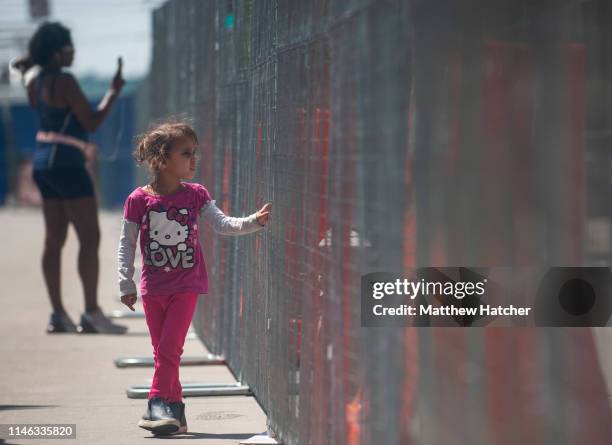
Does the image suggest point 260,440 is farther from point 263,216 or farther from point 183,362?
point 183,362

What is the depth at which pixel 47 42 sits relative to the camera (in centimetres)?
899

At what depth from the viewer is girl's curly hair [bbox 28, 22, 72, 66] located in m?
8.98

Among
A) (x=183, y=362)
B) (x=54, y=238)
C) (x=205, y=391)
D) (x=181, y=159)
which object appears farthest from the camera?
(x=54, y=238)

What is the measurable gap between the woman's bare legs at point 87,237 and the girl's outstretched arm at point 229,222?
11.3 ft

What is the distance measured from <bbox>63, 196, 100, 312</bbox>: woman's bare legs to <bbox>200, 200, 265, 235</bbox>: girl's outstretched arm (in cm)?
343

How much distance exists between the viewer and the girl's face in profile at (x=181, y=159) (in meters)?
5.54

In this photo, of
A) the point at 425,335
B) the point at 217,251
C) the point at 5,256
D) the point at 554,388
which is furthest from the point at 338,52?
the point at 5,256

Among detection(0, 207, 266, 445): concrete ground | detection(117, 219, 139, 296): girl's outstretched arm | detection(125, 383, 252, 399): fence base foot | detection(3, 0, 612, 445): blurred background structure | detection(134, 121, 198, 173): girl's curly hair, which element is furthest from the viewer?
detection(125, 383, 252, 399): fence base foot

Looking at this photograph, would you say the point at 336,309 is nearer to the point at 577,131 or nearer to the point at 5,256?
the point at 577,131

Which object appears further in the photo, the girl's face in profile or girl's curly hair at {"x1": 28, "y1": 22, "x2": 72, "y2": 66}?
girl's curly hair at {"x1": 28, "y1": 22, "x2": 72, "y2": 66}

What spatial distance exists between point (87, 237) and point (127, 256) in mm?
3569

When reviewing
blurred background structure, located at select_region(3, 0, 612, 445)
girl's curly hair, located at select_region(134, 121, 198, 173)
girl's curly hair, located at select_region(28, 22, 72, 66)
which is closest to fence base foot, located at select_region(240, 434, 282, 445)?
blurred background structure, located at select_region(3, 0, 612, 445)

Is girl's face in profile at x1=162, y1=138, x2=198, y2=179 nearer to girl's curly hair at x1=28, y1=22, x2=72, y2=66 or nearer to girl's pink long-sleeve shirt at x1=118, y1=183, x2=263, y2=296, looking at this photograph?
girl's pink long-sleeve shirt at x1=118, y1=183, x2=263, y2=296

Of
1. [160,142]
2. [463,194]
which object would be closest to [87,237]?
[160,142]
